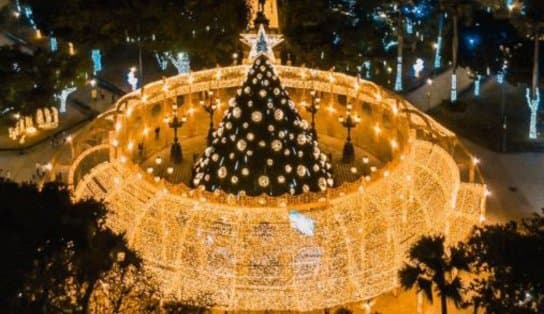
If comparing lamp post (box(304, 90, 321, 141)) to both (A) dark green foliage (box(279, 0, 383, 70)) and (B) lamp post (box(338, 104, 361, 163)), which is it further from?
(A) dark green foliage (box(279, 0, 383, 70))

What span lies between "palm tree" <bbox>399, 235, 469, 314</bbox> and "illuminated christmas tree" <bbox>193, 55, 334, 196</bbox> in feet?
35.4

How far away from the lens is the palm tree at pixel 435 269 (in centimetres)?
2834

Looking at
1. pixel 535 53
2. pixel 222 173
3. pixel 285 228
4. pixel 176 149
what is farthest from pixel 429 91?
pixel 285 228

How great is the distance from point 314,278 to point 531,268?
950 cm

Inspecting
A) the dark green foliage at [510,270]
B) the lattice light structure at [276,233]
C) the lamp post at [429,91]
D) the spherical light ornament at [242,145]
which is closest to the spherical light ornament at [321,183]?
the lattice light structure at [276,233]

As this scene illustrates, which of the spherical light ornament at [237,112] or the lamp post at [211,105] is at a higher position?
the lamp post at [211,105]

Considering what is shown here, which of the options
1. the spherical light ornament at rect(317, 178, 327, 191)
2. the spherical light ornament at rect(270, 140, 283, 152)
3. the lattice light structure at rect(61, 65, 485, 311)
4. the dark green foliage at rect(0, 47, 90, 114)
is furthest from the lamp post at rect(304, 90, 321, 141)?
the dark green foliage at rect(0, 47, 90, 114)

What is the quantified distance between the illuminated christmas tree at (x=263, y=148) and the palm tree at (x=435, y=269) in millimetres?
10781

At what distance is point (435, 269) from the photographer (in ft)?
93.6

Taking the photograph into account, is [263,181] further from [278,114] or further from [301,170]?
[278,114]

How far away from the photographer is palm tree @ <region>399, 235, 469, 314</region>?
28344 millimetres

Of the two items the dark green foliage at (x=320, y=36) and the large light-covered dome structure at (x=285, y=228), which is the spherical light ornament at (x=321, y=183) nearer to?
the large light-covered dome structure at (x=285, y=228)

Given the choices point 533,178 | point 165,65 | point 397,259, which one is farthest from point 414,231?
point 165,65

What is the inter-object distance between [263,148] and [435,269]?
12430 mm
